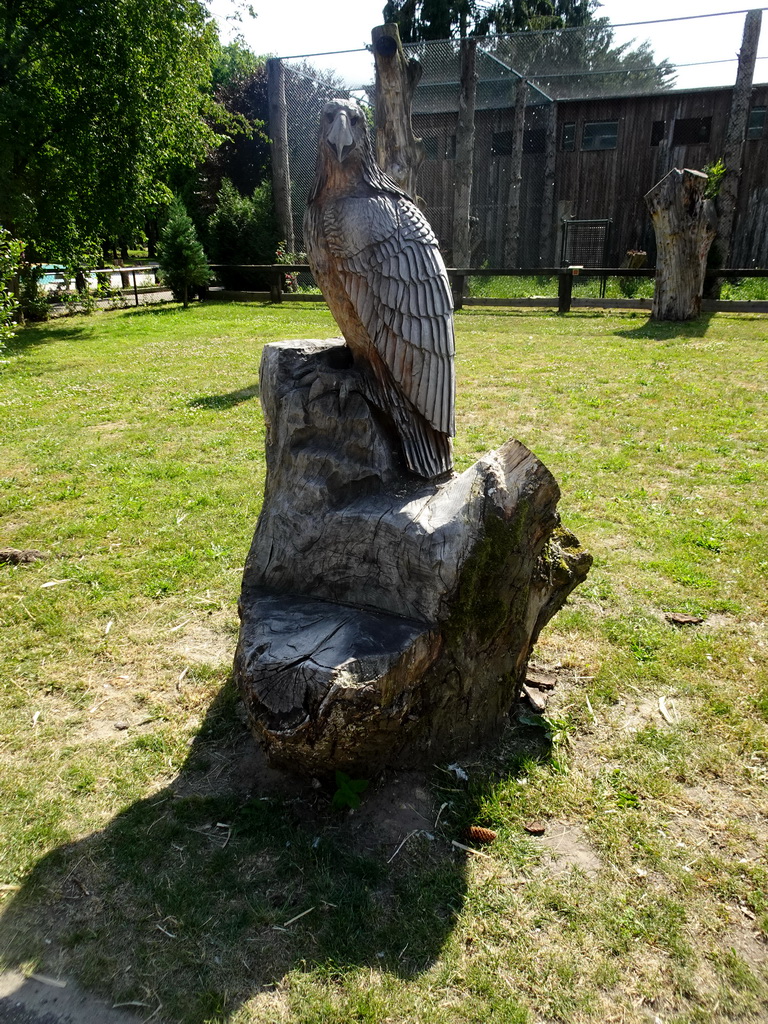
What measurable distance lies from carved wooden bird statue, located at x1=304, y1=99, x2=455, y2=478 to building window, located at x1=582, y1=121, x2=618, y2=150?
15.2 metres

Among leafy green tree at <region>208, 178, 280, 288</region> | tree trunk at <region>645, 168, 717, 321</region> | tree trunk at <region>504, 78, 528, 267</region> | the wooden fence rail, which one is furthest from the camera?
leafy green tree at <region>208, 178, 280, 288</region>

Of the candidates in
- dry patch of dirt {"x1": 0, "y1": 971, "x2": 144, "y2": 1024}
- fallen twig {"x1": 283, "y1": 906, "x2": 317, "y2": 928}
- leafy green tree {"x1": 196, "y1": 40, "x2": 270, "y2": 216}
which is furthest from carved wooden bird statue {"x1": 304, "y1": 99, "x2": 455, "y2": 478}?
leafy green tree {"x1": 196, "y1": 40, "x2": 270, "y2": 216}

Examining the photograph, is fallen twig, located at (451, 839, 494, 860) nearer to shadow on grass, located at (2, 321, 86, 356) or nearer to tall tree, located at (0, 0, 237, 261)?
shadow on grass, located at (2, 321, 86, 356)

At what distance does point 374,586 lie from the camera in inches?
101

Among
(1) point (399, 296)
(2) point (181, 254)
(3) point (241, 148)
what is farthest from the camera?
(3) point (241, 148)

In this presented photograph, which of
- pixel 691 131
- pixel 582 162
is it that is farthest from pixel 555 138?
A: pixel 691 131

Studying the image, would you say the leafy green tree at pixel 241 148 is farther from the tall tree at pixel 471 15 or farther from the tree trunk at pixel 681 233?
the tree trunk at pixel 681 233

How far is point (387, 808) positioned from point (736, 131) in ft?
49.3

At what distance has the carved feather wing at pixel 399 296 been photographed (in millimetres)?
→ 2752

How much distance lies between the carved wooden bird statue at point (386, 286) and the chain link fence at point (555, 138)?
1246cm

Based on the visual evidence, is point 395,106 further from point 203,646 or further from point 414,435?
point 203,646

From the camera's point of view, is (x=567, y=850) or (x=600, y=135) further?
(x=600, y=135)

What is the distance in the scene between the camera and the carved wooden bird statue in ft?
9.05

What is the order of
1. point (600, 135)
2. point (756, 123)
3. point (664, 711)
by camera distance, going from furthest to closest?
point (600, 135), point (756, 123), point (664, 711)
